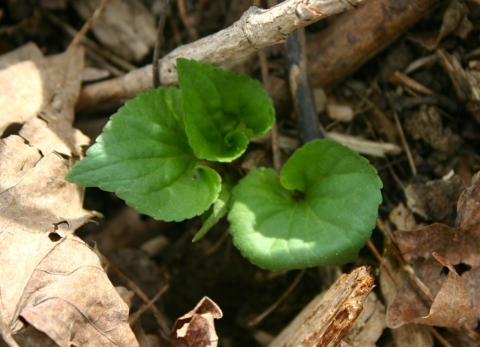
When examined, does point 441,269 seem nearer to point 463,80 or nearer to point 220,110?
point 463,80

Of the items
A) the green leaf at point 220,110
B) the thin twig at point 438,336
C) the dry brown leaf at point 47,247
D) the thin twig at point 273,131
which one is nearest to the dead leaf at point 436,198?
the thin twig at point 438,336

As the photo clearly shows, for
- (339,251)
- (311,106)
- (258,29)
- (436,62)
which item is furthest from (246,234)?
(436,62)

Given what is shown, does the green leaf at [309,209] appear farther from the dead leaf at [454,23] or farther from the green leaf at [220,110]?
the dead leaf at [454,23]

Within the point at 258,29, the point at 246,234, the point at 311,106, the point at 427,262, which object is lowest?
the point at 427,262

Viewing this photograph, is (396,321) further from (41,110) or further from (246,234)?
(41,110)

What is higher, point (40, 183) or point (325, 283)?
point (40, 183)

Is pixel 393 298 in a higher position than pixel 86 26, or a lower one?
lower

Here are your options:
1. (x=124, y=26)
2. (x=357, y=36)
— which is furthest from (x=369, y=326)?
(x=124, y=26)

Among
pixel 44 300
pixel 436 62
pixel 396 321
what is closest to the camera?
pixel 44 300
